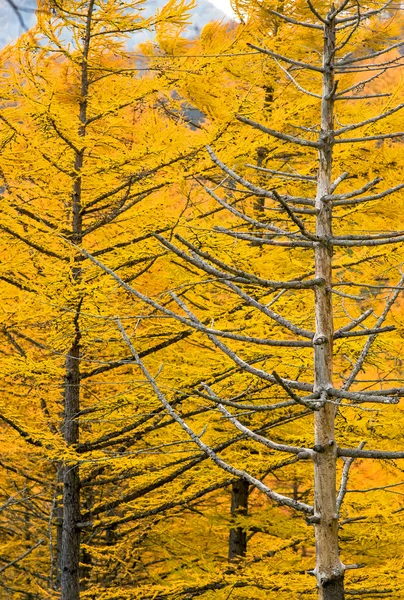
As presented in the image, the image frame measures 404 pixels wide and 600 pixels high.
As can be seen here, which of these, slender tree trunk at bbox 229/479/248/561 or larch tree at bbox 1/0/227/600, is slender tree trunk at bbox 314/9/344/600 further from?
slender tree trunk at bbox 229/479/248/561

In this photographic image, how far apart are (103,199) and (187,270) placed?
47.5 inches

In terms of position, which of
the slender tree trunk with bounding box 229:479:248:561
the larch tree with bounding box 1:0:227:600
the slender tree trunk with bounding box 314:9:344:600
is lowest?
the slender tree trunk with bounding box 314:9:344:600

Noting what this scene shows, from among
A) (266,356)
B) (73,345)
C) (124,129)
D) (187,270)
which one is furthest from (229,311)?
(124,129)

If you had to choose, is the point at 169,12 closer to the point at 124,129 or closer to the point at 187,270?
the point at 124,129

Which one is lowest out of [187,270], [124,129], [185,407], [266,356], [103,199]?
[266,356]

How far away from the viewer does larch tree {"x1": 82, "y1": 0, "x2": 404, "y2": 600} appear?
2.31 metres

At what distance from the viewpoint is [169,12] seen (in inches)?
268

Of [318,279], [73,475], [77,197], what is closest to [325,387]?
[318,279]

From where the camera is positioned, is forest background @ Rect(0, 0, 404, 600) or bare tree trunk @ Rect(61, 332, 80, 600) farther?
bare tree trunk @ Rect(61, 332, 80, 600)

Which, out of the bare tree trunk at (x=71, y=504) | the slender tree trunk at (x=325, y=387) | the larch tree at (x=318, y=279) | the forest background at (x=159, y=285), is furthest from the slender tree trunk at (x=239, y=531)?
the slender tree trunk at (x=325, y=387)

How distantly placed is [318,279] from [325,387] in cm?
38

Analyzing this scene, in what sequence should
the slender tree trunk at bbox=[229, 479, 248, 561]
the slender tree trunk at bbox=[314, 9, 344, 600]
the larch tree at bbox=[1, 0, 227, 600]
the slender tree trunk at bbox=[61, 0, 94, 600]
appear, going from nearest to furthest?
the slender tree trunk at bbox=[314, 9, 344, 600] < the larch tree at bbox=[1, 0, 227, 600] < the slender tree trunk at bbox=[61, 0, 94, 600] < the slender tree trunk at bbox=[229, 479, 248, 561]

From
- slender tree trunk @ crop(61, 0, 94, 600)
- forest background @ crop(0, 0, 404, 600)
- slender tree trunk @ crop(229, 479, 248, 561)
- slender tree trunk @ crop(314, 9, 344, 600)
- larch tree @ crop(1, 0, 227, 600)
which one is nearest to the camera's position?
slender tree trunk @ crop(314, 9, 344, 600)

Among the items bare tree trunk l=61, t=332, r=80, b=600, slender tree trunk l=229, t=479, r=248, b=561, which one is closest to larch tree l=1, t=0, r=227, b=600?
bare tree trunk l=61, t=332, r=80, b=600
